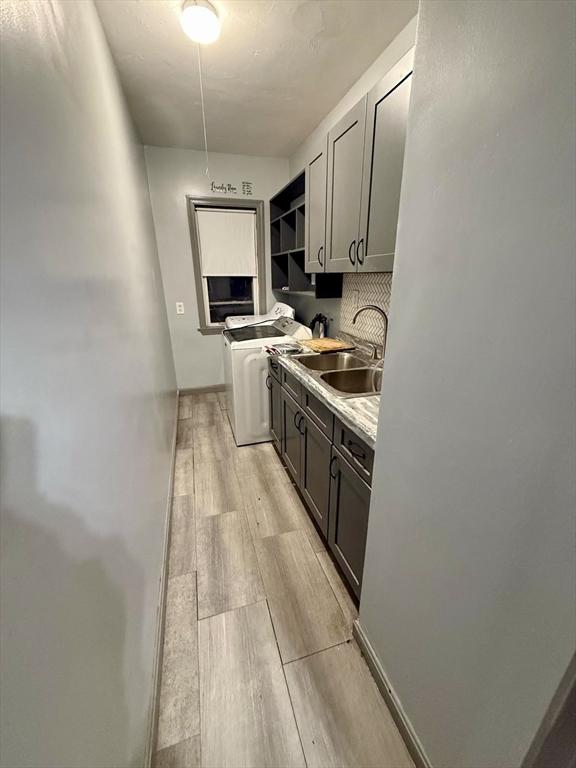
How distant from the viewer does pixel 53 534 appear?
0.52 metres

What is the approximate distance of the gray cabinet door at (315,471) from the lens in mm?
1490

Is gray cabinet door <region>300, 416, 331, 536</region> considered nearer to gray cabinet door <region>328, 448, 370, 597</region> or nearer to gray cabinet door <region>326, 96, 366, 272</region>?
gray cabinet door <region>328, 448, 370, 597</region>

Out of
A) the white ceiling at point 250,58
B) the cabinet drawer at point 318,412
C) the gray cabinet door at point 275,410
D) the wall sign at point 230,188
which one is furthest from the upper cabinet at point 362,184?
the wall sign at point 230,188

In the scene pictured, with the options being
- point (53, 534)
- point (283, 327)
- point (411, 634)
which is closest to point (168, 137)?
point (283, 327)

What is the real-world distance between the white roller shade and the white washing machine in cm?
106

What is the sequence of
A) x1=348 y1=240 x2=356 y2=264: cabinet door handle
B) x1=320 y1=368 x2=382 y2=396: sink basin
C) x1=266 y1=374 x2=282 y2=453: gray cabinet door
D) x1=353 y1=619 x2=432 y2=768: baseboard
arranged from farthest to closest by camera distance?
x1=266 y1=374 x2=282 y2=453: gray cabinet door
x1=320 y1=368 x2=382 y2=396: sink basin
x1=348 y1=240 x2=356 y2=264: cabinet door handle
x1=353 y1=619 x2=432 y2=768: baseboard

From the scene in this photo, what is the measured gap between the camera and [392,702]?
992 millimetres

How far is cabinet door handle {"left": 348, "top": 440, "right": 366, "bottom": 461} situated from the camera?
44.4 inches

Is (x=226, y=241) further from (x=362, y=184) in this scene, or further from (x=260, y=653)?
(x=260, y=653)

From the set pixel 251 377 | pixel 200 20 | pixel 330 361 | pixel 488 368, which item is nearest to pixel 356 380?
pixel 330 361

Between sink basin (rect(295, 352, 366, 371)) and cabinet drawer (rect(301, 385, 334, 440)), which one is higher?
sink basin (rect(295, 352, 366, 371))

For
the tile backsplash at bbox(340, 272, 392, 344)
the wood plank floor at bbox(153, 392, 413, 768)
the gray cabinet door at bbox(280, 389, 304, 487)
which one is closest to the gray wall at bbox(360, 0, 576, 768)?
the wood plank floor at bbox(153, 392, 413, 768)

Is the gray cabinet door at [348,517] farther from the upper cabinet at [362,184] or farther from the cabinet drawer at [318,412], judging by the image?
the upper cabinet at [362,184]

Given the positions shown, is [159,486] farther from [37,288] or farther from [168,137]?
[168,137]
